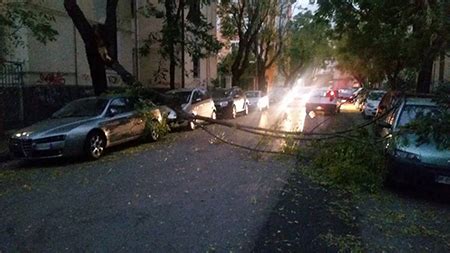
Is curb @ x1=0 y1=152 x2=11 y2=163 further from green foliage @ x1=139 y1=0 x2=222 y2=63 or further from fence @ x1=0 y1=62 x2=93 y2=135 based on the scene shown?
green foliage @ x1=139 y1=0 x2=222 y2=63

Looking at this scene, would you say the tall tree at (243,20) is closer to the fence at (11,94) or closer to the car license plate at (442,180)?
the fence at (11,94)

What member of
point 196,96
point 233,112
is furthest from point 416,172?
point 233,112

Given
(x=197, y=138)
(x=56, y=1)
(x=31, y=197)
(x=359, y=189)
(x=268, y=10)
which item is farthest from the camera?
(x=268, y=10)

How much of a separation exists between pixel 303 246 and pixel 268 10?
32.3 m

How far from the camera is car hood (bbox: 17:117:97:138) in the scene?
31.7 ft

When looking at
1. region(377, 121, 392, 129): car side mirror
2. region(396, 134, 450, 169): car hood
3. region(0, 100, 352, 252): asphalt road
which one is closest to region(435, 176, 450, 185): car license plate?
region(396, 134, 450, 169): car hood

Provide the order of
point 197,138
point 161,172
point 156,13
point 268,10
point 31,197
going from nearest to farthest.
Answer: point 31,197 → point 161,172 → point 197,138 → point 156,13 → point 268,10

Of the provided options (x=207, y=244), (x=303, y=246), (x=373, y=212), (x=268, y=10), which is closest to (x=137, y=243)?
(x=207, y=244)

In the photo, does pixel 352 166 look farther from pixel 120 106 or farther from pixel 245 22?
pixel 245 22

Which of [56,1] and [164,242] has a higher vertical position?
[56,1]

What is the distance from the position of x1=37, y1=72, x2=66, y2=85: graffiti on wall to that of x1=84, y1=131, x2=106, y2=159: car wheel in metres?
6.75

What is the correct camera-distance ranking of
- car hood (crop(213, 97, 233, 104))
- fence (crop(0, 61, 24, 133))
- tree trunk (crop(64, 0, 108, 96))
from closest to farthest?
1. tree trunk (crop(64, 0, 108, 96))
2. fence (crop(0, 61, 24, 133))
3. car hood (crop(213, 97, 233, 104))

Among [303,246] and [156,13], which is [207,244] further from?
[156,13]

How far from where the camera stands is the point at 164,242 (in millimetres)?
4992
